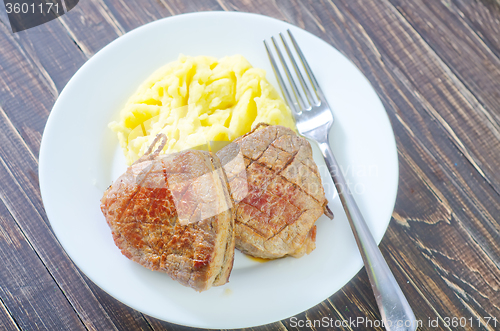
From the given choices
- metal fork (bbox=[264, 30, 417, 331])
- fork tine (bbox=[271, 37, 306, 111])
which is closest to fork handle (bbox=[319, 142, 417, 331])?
metal fork (bbox=[264, 30, 417, 331])

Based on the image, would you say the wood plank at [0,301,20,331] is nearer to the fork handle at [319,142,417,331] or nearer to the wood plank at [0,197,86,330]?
the wood plank at [0,197,86,330]

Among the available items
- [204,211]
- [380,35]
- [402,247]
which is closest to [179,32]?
[204,211]

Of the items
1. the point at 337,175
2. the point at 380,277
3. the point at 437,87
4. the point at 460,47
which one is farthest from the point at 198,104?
the point at 460,47

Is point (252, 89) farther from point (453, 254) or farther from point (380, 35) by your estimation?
point (453, 254)

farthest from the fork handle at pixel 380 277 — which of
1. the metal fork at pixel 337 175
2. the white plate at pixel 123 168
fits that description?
the white plate at pixel 123 168

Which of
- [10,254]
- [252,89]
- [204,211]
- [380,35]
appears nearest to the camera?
[204,211]

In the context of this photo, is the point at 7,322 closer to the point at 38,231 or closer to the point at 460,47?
the point at 38,231

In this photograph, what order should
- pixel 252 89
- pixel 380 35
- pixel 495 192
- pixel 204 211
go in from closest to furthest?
pixel 204 211, pixel 252 89, pixel 495 192, pixel 380 35
